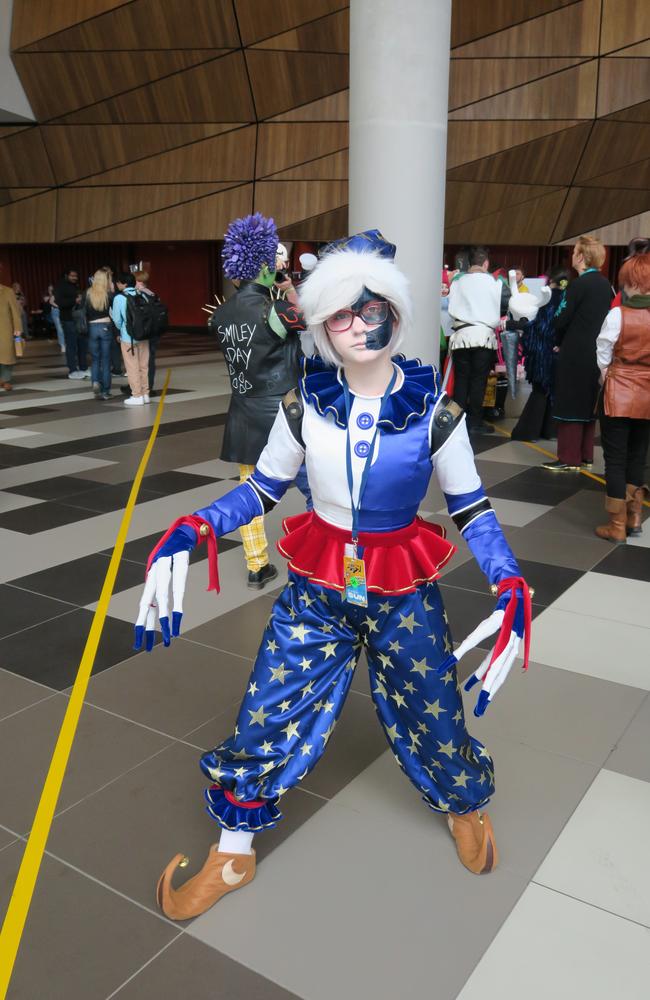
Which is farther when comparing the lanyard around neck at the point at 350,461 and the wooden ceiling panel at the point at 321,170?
the wooden ceiling panel at the point at 321,170

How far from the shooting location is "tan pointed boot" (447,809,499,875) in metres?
2.23

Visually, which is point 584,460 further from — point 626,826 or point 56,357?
point 56,357

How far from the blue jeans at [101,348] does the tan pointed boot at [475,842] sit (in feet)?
31.8

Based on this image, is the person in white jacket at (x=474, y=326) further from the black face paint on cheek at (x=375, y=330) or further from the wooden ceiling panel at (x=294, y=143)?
the wooden ceiling panel at (x=294, y=143)

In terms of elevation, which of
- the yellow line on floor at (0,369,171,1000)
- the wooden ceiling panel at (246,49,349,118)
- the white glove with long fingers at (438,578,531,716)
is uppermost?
the wooden ceiling panel at (246,49,349,118)

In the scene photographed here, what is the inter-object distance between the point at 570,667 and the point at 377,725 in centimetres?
95

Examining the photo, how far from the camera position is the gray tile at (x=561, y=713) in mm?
2889

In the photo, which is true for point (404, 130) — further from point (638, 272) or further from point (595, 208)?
point (595, 208)

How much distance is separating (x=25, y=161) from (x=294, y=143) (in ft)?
19.0

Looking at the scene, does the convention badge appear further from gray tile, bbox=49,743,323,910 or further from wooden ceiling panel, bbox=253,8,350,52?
wooden ceiling panel, bbox=253,8,350,52

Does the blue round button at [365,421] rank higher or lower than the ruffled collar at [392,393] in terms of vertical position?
lower

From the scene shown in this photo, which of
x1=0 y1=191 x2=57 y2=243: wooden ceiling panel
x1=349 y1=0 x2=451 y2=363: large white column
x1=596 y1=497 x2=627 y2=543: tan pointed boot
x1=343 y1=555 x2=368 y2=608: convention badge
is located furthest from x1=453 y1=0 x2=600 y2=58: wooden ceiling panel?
x1=343 y1=555 x2=368 y2=608: convention badge

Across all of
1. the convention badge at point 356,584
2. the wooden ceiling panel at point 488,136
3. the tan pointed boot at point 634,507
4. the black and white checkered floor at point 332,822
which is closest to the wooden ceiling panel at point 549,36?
the wooden ceiling panel at point 488,136

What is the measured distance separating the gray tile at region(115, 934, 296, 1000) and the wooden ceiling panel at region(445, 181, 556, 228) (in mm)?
15538
